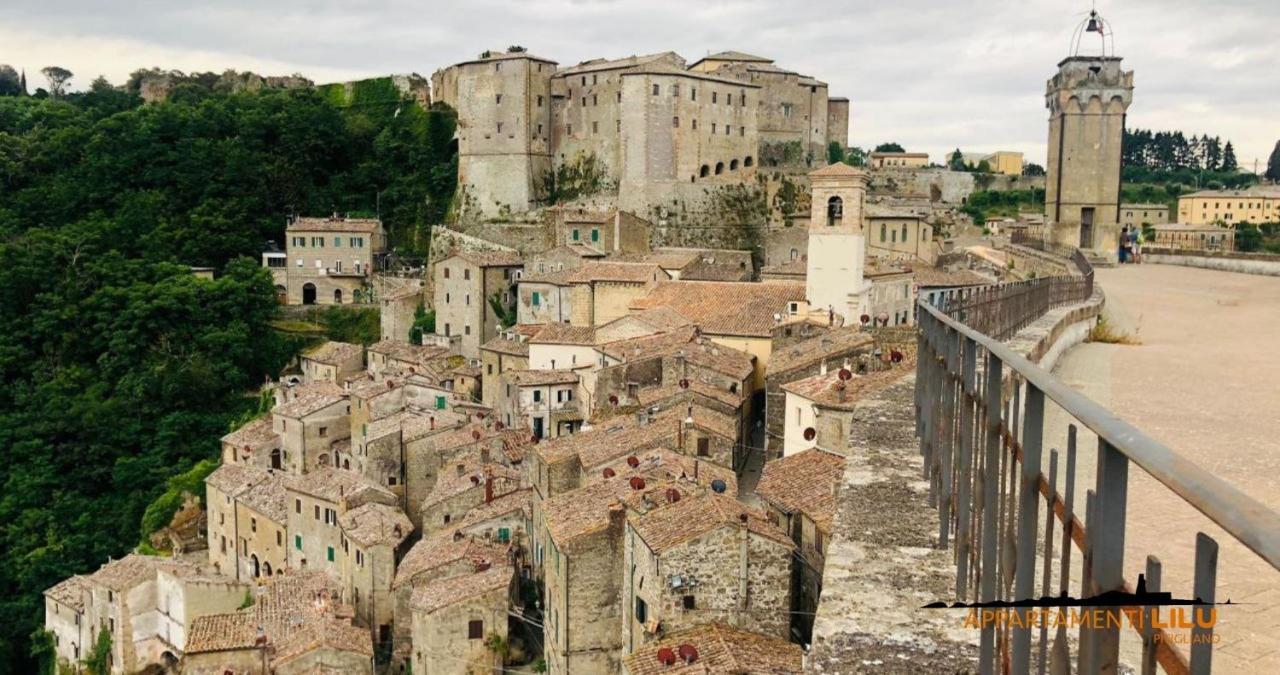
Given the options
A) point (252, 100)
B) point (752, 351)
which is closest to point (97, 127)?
point (252, 100)

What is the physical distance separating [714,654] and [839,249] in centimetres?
2307

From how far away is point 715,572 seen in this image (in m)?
16.4

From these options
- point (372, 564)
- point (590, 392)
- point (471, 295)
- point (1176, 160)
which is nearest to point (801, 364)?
point (590, 392)

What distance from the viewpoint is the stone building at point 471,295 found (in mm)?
48656

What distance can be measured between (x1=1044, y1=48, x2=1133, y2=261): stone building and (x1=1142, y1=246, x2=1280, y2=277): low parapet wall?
2526 millimetres

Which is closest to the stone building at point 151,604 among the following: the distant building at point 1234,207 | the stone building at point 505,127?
the stone building at point 505,127

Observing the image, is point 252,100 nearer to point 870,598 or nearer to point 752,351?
point 752,351

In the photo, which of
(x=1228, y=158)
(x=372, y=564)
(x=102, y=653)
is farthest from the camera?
(x=1228, y=158)

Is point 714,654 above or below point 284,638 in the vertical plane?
above

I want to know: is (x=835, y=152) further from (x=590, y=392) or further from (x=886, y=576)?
(x=886, y=576)

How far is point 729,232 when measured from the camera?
6028cm

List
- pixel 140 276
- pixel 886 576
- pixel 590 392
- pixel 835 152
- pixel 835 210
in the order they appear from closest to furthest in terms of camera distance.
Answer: pixel 886 576, pixel 590 392, pixel 835 210, pixel 140 276, pixel 835 152

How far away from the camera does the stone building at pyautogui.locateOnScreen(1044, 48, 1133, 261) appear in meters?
47.2

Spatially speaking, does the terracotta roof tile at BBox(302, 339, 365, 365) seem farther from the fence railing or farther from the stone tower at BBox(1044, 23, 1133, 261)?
the fence railing
